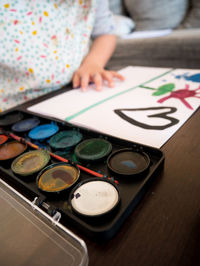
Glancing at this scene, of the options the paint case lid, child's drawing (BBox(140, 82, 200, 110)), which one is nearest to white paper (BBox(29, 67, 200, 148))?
child's drawing (BBox(140, 82, 200, 110))

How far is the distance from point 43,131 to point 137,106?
0.25 metres

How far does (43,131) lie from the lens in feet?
1.67

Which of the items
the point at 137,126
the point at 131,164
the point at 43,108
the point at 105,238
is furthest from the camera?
the point at 43,108

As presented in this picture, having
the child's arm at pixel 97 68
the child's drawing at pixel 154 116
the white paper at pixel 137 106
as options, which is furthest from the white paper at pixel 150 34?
the child's drawing at pixel 154 116

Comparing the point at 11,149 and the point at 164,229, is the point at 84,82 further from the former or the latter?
the point at 164,229

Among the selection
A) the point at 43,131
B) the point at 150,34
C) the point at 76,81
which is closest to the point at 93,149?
the point at 43,131

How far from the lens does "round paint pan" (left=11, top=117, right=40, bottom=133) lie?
1.71 feet

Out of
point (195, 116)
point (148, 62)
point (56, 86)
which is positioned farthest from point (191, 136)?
point (148, 62)

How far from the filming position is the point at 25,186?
0.34 m

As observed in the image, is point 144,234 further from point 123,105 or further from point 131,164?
point 123,105

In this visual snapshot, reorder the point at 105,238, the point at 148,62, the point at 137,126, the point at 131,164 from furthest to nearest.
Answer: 1. the point at 148,62
2. the point at 137,126
3. the point at 131,164
4. the point at 105,238

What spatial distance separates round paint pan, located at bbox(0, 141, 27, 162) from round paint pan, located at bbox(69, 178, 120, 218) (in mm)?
178

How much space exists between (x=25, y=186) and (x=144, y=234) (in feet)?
0.64

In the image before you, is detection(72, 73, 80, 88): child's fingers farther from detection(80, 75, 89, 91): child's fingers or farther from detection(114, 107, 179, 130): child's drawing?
detection(114, 107, 179, 130): child's drawing
